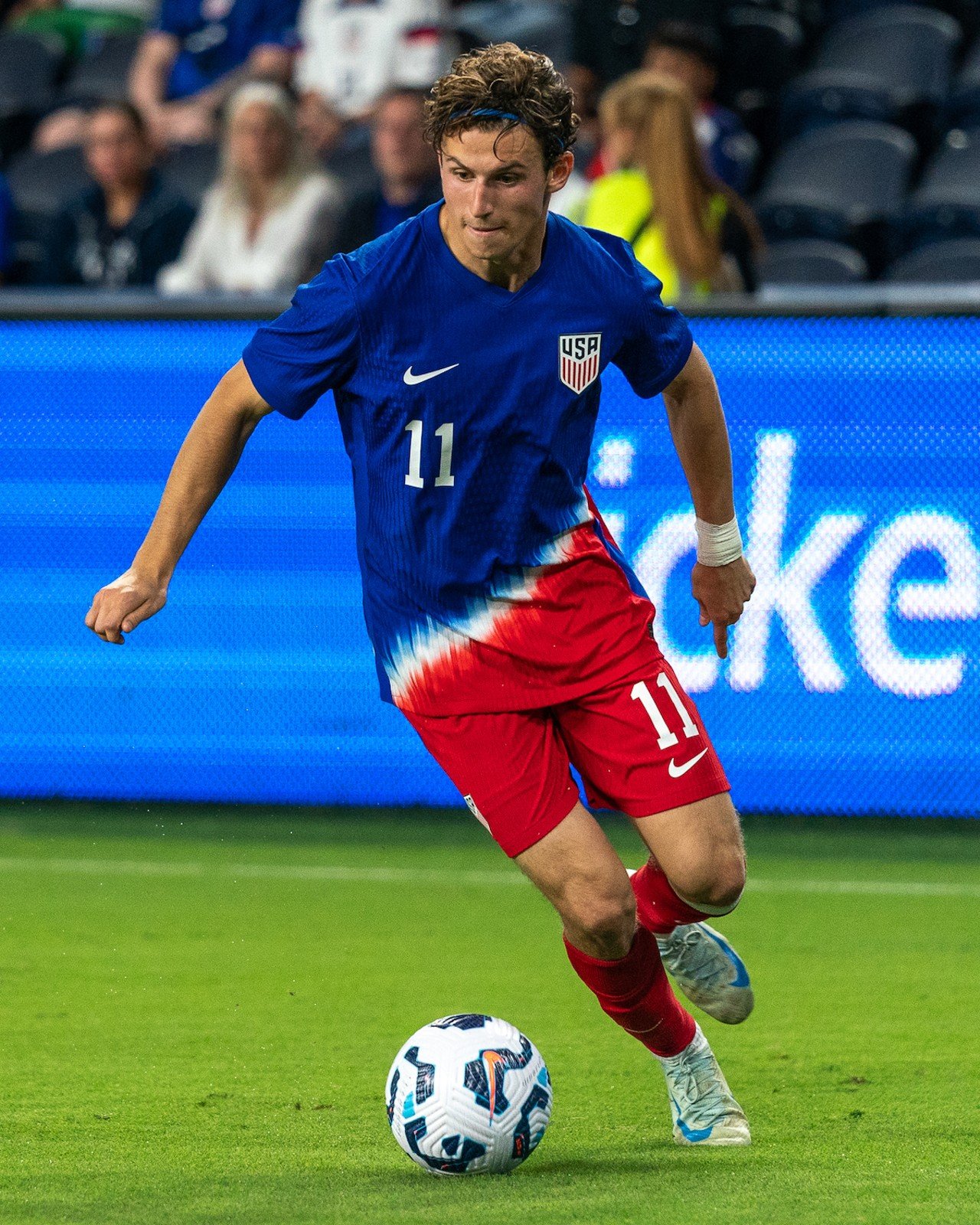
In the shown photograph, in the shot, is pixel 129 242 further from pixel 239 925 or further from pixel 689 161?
pixel 239 925

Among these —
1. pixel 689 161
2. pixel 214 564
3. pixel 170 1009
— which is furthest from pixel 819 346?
pixel 170 1009

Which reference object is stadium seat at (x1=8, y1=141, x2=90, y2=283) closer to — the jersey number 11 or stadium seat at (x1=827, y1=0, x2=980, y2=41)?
stadium seat at (x1=827, y1=0, x2=980, y2=41)

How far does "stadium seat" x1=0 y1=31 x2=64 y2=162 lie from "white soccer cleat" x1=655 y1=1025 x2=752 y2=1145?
9.90 meters

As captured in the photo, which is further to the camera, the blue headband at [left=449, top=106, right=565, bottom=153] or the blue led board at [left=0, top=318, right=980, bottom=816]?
the blue led board at [left=0, top=318, right=980, bottom=816]

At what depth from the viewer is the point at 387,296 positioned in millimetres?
3811

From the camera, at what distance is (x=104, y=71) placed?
503 inches

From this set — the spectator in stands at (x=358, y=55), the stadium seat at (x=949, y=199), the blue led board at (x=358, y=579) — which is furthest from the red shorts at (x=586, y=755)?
the spectator in stands at (x=358, y=55)

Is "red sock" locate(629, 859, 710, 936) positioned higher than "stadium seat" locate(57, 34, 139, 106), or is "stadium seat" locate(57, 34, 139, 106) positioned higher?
"red sock" locate(629, 859, 710, 936)

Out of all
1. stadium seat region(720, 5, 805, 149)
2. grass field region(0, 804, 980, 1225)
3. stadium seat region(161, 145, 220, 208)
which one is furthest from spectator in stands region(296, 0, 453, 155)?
grass field region(0, 804, 980, 1225)

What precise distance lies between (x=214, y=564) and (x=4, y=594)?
80 cm

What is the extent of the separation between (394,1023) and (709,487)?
1.65m

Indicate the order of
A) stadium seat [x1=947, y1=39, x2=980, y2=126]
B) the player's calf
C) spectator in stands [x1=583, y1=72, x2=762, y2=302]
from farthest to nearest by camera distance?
stadium seat [x1=947, y1=39, x2=980, y2=126], spectator in stands [x1=583, y1=72, x2=762, y2=302], the player's calf

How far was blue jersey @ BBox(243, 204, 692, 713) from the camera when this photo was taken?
3.81 meters

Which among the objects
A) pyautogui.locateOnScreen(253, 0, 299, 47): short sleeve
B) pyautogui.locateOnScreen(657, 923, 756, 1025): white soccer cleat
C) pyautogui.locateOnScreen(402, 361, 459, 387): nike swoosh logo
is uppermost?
pyautogui.locateOnScreen(402, 361, 459, 387): nike swoosh logo
